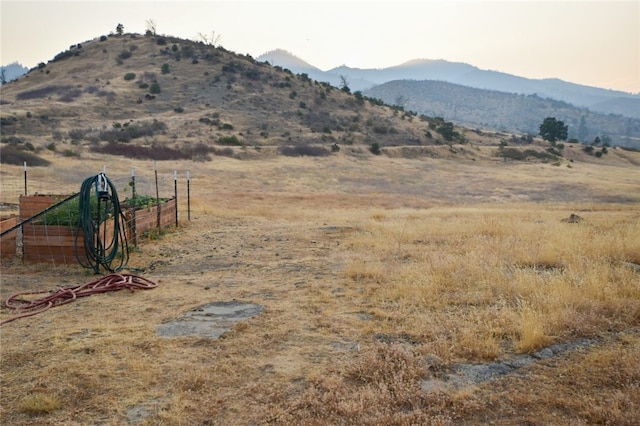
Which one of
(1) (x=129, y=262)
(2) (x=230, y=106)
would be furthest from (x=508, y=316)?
(2) (x=230, y=106)

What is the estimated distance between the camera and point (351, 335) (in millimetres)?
6031

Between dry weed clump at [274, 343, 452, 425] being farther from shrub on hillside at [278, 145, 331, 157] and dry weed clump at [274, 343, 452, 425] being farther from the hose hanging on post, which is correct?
shrub on hillside at [278, 145, 331, 157]

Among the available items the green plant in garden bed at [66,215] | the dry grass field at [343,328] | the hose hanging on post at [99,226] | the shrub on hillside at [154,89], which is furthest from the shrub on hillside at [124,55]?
the hose hanging on post at [99,226]

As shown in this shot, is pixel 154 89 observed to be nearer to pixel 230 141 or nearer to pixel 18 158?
pixel 230 141

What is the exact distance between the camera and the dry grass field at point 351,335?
171 inches

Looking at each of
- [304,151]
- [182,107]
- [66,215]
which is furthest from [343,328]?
[182,107]

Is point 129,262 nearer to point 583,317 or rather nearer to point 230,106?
point 583,317

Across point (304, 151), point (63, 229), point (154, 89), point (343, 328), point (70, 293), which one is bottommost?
point (70, 293)

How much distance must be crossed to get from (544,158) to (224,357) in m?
51.7

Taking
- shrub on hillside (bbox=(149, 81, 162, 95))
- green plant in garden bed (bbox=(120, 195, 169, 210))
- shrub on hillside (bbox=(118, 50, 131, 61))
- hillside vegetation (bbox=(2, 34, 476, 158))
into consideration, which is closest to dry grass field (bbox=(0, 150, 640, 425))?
green plant in garden bed (bbox=(120, 195, 169, 210))

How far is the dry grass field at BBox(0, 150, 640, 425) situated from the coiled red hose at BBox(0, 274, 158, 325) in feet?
0.70

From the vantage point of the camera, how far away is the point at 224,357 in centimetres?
543

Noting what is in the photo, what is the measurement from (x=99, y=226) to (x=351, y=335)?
5.73 m

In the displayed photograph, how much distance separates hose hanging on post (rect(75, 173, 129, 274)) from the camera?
8852mm
